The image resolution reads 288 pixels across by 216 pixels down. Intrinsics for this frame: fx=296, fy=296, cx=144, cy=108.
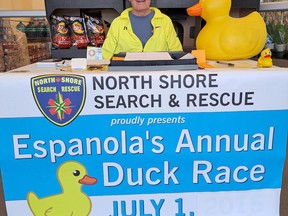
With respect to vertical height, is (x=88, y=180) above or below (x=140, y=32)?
below

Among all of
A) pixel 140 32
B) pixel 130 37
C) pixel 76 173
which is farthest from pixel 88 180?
pixel 140 32

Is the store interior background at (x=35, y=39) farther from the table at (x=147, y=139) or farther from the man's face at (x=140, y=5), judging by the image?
the table at (x=147, y=139)

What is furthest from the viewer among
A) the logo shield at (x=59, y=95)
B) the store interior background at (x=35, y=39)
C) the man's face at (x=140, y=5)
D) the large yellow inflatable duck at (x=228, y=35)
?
the store interior background at (x=35, y=39)

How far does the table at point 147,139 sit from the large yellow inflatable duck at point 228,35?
28 centimetres

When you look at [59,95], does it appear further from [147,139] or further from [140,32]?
[140,32]

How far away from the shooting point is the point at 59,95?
0.87 m

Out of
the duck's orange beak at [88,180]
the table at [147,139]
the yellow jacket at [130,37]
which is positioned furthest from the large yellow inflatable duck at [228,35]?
the duck's orange beak at [88,180]

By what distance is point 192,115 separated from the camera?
2.98ft

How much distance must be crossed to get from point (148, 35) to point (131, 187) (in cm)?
123

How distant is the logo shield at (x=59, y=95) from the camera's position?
869 mm

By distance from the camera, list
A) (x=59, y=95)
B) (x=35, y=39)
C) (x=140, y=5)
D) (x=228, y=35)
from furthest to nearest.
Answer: (x=35, y=39), (x=140, y=5), (x=228, y=35), (x=59, y=95)

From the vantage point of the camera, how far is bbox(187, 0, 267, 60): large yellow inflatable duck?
1.17m

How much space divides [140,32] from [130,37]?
114mm

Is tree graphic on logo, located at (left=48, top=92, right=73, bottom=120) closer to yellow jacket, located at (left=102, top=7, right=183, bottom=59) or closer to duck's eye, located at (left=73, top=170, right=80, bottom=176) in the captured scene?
duck's eye, located at (left=73, top=170, right=80, bottom=176)
